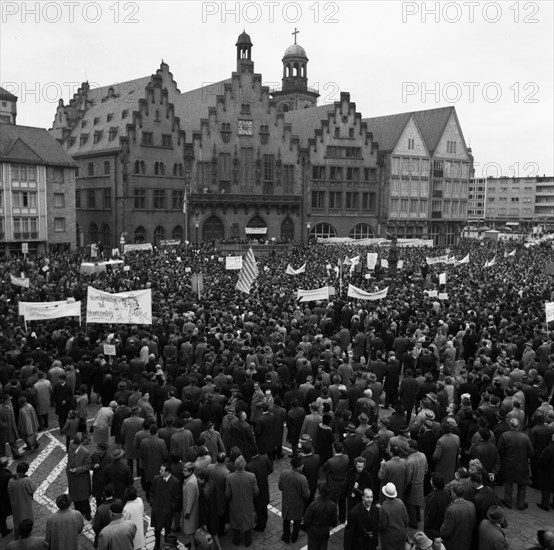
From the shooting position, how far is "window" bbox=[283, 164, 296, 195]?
2576 inches

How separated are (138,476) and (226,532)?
292 centimetres

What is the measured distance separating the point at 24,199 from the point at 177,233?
623 inches

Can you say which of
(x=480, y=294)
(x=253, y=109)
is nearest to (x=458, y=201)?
(x=253, y=109)

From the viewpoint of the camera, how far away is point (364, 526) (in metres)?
8.30

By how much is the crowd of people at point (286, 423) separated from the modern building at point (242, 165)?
37.7m

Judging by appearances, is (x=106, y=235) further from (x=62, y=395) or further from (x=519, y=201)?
(x=519, y=201)

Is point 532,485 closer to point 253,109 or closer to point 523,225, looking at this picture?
point 253,109

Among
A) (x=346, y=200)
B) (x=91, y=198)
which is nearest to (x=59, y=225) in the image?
(x=91, y=198)

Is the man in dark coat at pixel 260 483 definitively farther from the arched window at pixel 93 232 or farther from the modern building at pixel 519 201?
the modern building at pixel 519 201

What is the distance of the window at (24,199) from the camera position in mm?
50875

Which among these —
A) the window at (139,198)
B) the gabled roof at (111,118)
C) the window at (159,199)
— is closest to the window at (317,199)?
the window at (159,199)

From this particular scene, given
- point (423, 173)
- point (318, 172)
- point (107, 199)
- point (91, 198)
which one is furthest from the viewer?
point (423, 173)

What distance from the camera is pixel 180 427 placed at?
10.9 metres

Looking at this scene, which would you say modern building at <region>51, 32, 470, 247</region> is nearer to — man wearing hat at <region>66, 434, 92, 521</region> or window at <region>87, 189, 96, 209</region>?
window at <region>87, 189, 96, 209</region>
